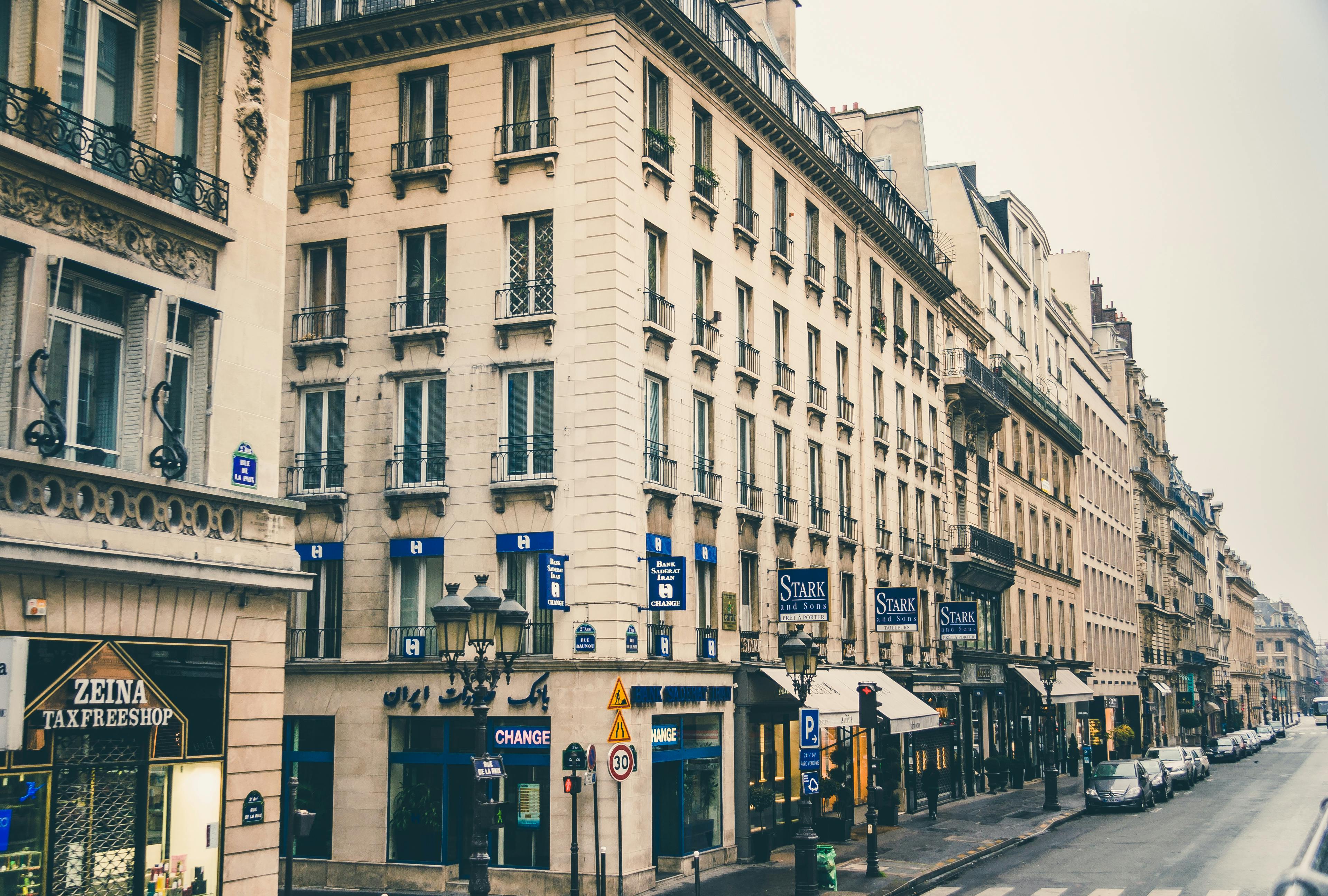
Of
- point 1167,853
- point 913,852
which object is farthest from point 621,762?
point 1167,853

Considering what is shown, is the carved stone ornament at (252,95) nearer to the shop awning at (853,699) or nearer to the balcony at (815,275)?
the shop awning at (853,699)

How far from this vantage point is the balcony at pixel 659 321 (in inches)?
1039

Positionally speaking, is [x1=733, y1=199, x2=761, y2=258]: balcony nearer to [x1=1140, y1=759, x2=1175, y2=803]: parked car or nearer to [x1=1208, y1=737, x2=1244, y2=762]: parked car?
[x1=1140, y1=759, x2=1175, y2=803]: parked car

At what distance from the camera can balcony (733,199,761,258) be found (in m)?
30.7

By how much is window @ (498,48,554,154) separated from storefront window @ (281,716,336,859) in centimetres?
1262

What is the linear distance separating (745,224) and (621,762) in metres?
15.4

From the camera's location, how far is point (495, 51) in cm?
2669

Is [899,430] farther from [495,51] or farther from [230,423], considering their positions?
[230,423]

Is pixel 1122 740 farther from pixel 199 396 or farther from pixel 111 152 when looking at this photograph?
pixel 111 152

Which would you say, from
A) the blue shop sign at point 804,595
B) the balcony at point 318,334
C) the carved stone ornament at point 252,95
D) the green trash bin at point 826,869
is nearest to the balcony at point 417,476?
the balcony at point 318,334

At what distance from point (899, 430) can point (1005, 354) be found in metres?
18.3

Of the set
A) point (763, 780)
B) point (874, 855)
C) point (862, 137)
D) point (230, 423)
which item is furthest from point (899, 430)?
point (230, 423)

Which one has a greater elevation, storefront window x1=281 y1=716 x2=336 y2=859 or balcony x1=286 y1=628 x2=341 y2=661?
balcony x1=286 y1=628 x2=341 y2=661

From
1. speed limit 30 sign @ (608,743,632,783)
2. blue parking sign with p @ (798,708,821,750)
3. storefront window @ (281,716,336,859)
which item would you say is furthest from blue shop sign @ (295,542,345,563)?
blue parking sign with p @ (798,708,821,750)
